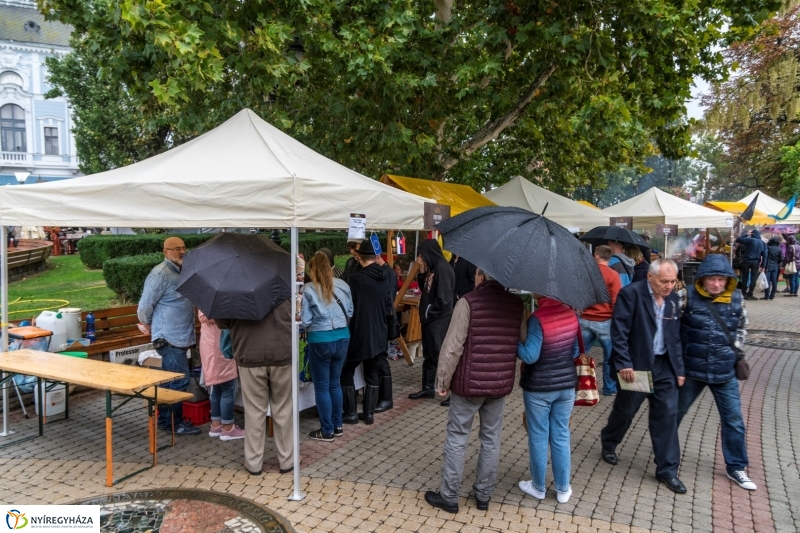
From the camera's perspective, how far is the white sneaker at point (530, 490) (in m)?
4.43

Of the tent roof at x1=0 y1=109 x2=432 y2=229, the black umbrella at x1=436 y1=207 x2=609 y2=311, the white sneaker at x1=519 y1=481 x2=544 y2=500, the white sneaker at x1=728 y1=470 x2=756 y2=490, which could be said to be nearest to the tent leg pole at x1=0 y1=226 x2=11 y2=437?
the tent roof at x1=0 y1=109 x2=432 y2=229

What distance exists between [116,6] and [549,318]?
669 centimetres

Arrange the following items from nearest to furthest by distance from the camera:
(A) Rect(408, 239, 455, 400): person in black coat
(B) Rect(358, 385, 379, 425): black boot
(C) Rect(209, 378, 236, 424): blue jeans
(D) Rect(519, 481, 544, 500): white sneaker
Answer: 1. (D) Rect(519, 481, 544, 500): white sneaker
2. (C) Rect(209, 378, 236, 424): blue jeans
3. (B) Rect(358, 385, 379, 425): black boot
4. (A) Rect(408, 239, 455, 400): person in black coat

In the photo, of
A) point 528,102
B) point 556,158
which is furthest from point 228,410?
point 556,158

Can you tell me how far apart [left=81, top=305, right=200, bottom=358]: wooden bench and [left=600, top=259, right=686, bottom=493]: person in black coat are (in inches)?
219

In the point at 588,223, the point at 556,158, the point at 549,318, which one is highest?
the point at 556,158

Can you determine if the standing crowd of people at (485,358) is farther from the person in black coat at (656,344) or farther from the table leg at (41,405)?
the table leg at (41,405)

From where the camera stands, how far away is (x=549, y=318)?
4082mm

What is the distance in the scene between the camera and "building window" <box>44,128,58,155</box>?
4444 centimetres

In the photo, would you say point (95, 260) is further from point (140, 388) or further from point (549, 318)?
point (549, 318)

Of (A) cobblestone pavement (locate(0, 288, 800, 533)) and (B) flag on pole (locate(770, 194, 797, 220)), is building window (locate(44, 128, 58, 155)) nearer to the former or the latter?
(A) cobblestone pavement (locate(0, 288, 800, 533))

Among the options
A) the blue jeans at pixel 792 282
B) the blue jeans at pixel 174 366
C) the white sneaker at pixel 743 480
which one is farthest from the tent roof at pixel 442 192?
the blue jeans at pixel 792 282

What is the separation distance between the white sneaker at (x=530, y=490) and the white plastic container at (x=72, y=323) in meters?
5.35

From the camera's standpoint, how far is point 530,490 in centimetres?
449
